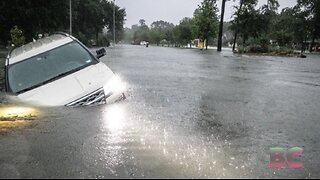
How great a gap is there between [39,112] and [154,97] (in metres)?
3.19

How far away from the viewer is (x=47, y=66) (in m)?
8.03

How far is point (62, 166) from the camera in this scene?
4.07 metres

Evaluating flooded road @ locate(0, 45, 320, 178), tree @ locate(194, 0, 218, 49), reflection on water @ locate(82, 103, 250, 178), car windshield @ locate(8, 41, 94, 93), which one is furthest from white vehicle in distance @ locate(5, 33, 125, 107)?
tree @ locate(194, 0, 218, 49)

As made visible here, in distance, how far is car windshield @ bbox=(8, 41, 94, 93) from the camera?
7469mm

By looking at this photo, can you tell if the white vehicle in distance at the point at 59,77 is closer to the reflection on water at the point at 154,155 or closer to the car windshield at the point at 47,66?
the car windshield at the point at 47,66

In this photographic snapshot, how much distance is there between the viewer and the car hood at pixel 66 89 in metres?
6.87

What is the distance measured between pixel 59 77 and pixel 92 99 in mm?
999

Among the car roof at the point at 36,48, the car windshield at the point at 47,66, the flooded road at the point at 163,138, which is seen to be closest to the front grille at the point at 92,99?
the flooded road at the point at 163,138

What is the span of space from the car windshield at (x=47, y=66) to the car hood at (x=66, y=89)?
0.25 meters

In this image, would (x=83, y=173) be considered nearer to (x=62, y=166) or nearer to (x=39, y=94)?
(x=62, y=166)

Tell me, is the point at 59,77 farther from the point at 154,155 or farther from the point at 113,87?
the point at 154,155

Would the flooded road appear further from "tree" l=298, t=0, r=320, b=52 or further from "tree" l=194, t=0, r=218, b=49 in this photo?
"tree" l=298, t=0, r=320, b=52

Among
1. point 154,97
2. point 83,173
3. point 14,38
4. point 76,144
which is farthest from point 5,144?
point 14,38

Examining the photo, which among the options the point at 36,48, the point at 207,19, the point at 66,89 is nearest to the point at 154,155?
the point at 66,89
